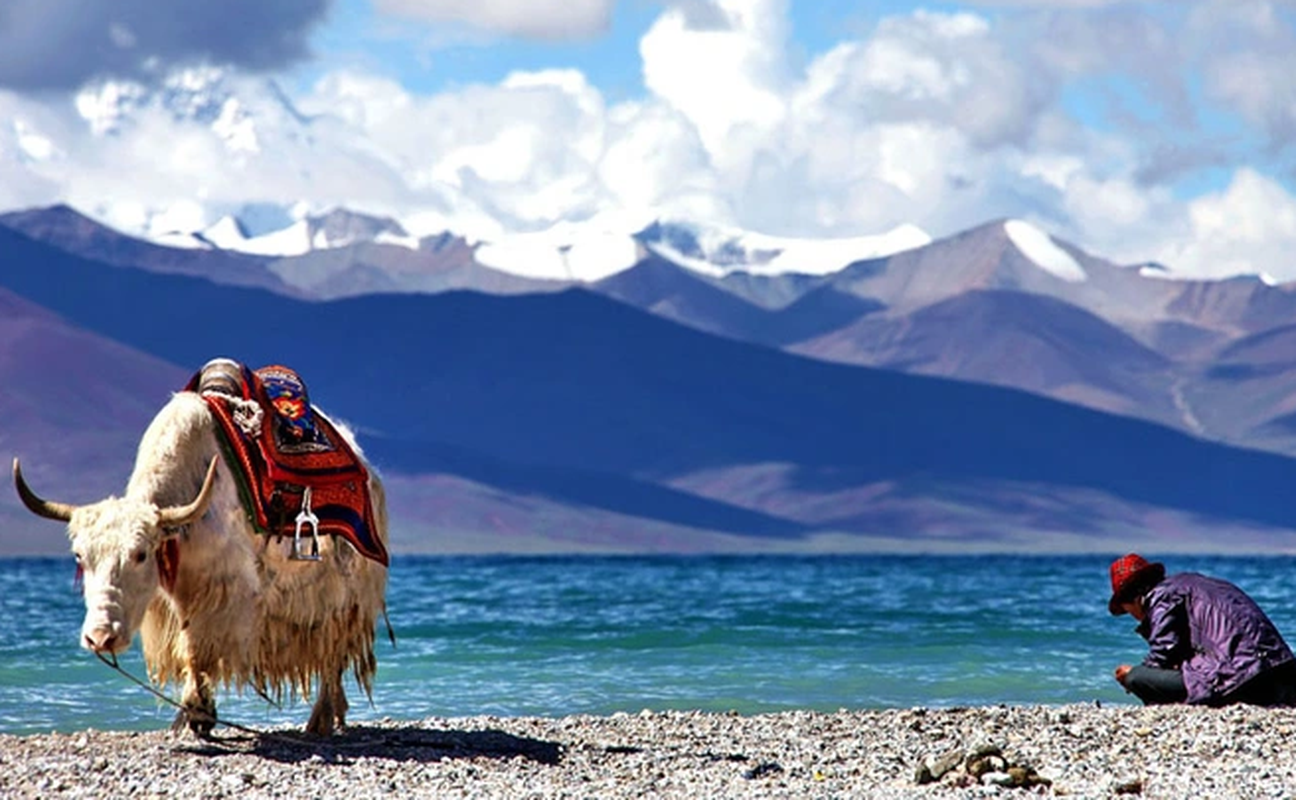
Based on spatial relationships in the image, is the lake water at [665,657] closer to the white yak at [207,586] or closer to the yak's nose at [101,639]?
the white yak at [207,586]

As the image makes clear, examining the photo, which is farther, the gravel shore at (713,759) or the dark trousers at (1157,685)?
the dark trousers at (1157,685)

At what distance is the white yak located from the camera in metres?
6.47

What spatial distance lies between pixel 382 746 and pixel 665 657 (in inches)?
319

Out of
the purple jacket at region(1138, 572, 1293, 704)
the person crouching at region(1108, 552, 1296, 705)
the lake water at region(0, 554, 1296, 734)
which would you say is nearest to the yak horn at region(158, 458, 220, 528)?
the lake water at region(0, 554, 1296, 734)

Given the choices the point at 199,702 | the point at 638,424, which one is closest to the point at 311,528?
the point at 199,702

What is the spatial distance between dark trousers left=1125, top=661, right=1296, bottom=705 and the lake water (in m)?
2.54

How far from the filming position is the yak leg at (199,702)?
712cm

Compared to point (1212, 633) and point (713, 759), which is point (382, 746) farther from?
point (1212, 633)

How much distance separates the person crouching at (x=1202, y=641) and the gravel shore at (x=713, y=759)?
18 cm

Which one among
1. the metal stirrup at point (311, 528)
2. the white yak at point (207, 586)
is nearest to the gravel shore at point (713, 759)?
the white yak at point (207, 586)

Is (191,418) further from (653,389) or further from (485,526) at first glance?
(653,389)

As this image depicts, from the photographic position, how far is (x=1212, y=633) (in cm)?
852

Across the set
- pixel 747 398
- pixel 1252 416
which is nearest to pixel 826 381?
pixel 747 398

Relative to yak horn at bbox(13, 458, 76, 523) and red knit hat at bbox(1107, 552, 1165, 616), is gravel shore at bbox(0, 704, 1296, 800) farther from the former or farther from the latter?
yak horn at bbox(13, 458, 76, 523)
